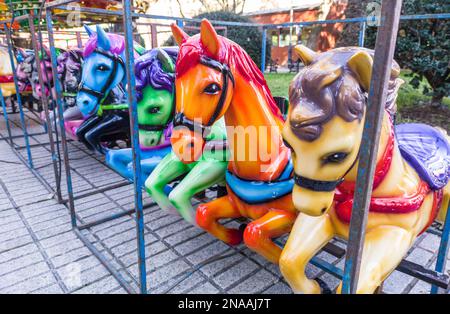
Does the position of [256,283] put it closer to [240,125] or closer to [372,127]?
[240,125]

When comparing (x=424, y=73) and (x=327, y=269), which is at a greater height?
(x=424, y=73)

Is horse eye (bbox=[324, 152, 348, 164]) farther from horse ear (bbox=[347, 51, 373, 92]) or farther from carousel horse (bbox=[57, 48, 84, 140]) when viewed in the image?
carousel horse (bbox=[57, 48, 84, 140])

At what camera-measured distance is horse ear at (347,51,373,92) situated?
87cm

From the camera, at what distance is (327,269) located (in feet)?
5.48

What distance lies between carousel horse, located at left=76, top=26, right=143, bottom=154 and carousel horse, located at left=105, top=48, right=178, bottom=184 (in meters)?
0.42

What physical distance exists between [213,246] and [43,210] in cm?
159

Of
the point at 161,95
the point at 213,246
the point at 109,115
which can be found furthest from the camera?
the point at 109,115

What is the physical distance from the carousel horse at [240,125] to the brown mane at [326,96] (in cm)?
49

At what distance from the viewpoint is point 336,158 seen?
3.18 feet

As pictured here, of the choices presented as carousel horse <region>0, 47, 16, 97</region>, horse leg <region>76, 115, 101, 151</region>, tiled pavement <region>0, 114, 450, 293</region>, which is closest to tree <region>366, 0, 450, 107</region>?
tiled pavement <region>0, 114, 450, 293</region>

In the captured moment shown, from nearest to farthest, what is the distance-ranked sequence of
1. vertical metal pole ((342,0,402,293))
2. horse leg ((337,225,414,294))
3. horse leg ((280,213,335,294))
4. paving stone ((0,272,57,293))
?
1. vertical metal pole ((342,0,402,293))
2. horse leg ((337,225,414,294))
3. horse leg ((280,213,335,294))
4. paving stone ((0,272,57,293))

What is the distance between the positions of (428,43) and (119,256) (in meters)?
4.60
